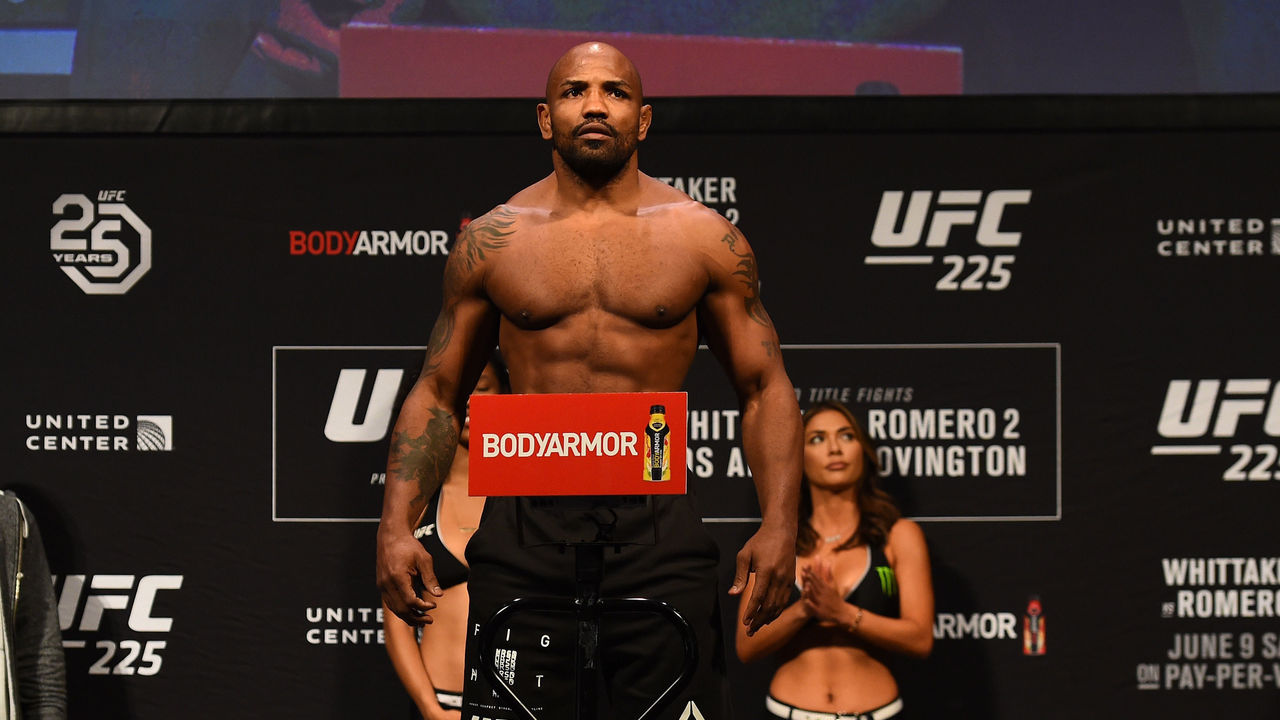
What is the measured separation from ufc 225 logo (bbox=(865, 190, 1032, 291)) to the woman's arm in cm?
103

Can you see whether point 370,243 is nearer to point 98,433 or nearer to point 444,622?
point 98,433

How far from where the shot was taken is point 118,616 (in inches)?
142

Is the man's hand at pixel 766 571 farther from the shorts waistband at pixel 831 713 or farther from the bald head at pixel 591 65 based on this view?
the shorts waistband at pixel 831 713

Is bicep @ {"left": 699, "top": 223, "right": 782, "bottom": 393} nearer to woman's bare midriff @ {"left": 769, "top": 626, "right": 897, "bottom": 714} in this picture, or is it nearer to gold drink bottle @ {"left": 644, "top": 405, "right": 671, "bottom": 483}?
gold drink bottle @ {"left": 644, "top": 405, "right": 671, "bottom": 483}

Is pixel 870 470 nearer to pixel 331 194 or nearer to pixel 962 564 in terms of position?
pixel 962 564

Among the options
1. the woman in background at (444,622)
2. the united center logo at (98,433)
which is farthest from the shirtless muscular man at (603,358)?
the united center logo at (98,433)

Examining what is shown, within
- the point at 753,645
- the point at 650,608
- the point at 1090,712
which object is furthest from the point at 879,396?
the point at 650,608

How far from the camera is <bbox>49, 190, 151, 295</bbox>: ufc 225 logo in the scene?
3631mm

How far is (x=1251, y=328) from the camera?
3629 millimetres

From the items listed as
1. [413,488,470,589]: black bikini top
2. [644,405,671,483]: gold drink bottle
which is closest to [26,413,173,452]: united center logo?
[413,488,470,589]: black bikini top

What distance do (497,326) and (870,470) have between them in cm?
147

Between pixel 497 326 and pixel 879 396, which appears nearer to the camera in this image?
pixel 497 326

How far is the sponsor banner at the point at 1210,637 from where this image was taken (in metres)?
3.58

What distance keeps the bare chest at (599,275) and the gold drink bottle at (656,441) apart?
497 mm
